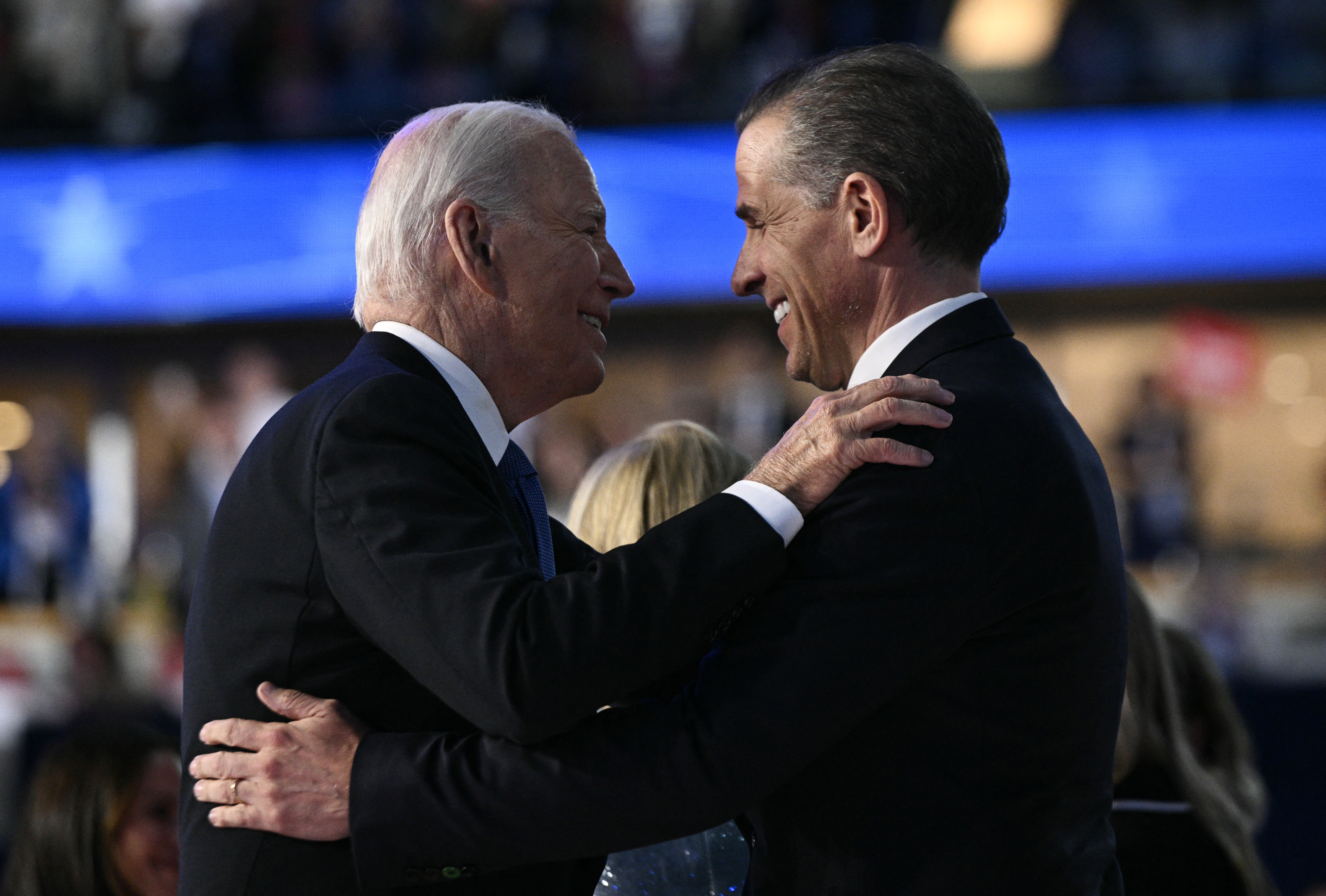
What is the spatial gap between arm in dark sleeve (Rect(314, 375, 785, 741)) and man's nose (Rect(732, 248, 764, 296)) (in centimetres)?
42

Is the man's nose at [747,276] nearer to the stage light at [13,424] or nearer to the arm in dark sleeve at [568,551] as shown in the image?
the arm in dark sleeve at [568,551]

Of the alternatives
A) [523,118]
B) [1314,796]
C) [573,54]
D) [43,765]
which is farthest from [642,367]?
[523,118]

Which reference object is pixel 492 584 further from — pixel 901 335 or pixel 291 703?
pixel 901 335

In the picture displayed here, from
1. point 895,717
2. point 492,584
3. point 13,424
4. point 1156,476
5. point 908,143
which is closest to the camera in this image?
point 492,584

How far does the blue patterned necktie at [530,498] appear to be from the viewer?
1.81m

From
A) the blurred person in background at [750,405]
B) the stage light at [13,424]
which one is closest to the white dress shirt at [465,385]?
the blurred person in background at [750,405]

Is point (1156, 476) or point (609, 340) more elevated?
point (609, 340)

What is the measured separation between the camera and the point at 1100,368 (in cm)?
1021

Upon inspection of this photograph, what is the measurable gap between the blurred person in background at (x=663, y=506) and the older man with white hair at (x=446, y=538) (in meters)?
0.36

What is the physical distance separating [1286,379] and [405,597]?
10.1m

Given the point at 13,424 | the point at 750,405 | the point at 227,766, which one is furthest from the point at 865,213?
the point at 13,424

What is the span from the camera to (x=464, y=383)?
1.75 m

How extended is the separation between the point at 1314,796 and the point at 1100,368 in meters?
5.77

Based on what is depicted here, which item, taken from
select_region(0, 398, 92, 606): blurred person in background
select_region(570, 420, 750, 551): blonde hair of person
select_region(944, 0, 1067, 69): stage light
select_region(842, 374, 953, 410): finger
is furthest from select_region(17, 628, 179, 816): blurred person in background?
select_region(944, 0, 1067, 69): stage light
